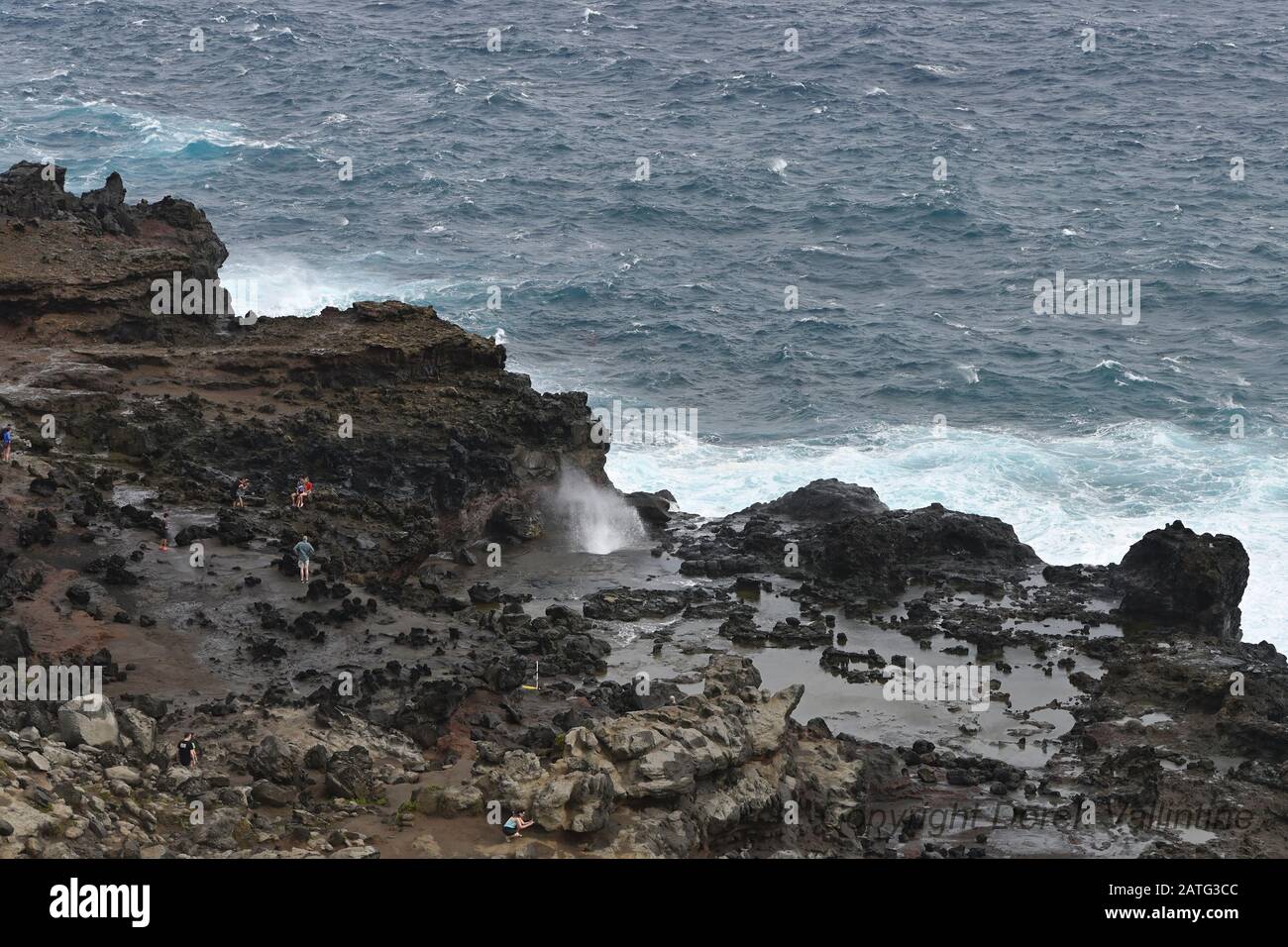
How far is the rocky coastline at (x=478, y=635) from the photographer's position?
78.9 feet

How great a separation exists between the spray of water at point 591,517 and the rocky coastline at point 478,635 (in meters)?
0.19

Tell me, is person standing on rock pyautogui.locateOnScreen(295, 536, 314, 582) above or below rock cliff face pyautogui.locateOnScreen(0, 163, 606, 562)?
below

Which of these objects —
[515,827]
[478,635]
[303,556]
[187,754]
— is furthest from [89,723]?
[478,635]

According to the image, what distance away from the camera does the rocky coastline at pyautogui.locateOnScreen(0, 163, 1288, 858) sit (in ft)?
78.9

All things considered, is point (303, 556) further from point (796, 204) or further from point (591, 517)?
point (796, 204)

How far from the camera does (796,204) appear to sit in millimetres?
79812

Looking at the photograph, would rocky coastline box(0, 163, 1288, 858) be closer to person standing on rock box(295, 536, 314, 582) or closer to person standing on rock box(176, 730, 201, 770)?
person standing on rock box(295, 536, 314, 582)

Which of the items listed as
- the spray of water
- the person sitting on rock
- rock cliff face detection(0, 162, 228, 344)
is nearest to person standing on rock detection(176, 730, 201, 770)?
→ the person sitting on rock

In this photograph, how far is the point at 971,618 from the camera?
125 feet

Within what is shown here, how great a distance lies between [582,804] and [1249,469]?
38305 mm

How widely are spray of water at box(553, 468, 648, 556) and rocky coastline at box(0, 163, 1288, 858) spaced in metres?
0.19
